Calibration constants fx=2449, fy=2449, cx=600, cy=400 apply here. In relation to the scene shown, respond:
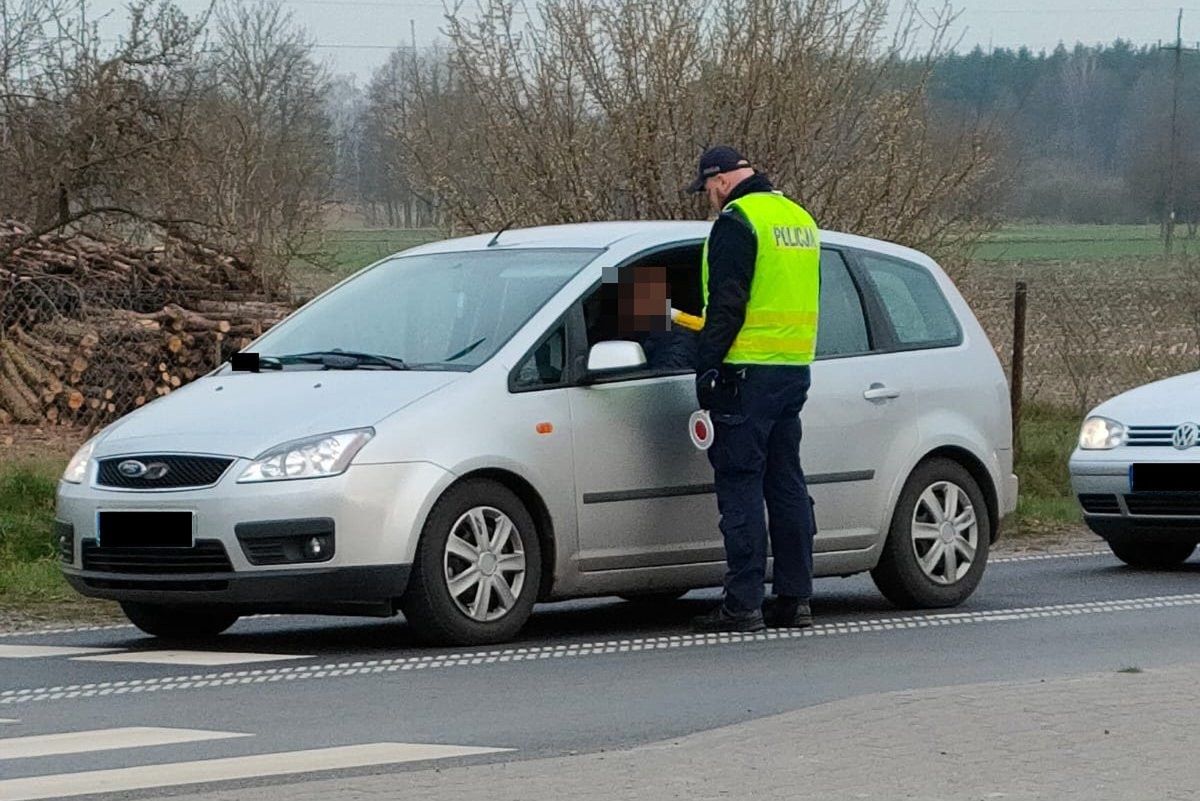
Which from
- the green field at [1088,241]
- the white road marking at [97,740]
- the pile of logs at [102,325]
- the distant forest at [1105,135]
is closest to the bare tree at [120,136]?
the pile of logs at [102,325]

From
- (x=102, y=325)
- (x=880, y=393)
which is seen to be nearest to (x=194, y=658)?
(x=880, y=393)

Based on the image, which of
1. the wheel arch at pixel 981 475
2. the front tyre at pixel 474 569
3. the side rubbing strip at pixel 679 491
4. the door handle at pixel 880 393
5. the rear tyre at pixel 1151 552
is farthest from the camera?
the rear tyre at pixel 1151 552

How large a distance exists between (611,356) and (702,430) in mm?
543

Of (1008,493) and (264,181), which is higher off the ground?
(264,181)

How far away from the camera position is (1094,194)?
67.2m

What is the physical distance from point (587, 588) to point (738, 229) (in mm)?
1573

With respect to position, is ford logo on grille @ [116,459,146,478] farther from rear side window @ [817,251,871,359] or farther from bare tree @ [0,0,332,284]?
bare tree @ [0,0,332,284]

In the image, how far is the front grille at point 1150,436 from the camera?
13.2 m

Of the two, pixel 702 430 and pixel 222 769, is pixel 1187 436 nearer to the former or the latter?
pixel 702 430

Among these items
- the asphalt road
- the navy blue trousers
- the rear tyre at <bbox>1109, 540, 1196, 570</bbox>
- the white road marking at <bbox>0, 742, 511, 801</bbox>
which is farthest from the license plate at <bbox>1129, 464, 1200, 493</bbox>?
the white road marking at <bbox>0, 742, 511, 801</bbox>

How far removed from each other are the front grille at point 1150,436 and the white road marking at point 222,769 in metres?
7.00

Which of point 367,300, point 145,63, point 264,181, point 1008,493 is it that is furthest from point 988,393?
point 264,181

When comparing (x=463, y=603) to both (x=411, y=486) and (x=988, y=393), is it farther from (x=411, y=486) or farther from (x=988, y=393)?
(x=988, y=393)

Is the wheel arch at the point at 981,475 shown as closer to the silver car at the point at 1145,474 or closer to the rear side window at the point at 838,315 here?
the rear side window at the point at 838,315
